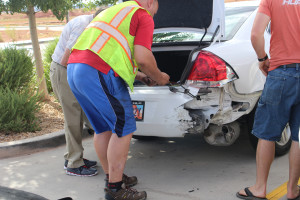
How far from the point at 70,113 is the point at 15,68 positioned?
2.42 meters

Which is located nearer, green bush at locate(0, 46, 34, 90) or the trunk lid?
the trunk lid

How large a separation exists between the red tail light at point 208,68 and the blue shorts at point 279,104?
0.48 m

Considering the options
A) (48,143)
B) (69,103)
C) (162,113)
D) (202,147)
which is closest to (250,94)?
(162,113)

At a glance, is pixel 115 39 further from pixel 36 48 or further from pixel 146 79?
A: pixel 36 48

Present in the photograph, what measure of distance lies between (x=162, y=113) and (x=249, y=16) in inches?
55.8

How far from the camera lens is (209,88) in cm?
364

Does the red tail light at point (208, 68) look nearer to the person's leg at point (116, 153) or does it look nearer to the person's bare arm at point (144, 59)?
the person's bare arm at point (144, 59)

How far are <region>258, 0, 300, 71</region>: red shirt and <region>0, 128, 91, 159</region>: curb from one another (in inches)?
117

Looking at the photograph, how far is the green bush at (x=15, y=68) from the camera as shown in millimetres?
5910

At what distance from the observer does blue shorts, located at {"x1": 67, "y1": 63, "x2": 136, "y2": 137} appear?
3.16 meters

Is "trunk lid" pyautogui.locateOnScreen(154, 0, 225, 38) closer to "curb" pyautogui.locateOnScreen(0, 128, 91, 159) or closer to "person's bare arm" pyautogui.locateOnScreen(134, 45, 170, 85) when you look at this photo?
"person's bare arm" pyautogui.locateOnScreen(134, 45, 170, 85)

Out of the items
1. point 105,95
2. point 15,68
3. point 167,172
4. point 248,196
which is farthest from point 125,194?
point 15,68

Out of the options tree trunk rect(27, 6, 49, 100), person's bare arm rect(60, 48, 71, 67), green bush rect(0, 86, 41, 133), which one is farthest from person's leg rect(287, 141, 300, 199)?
tree trunk rect(27, 6, 49, 100)

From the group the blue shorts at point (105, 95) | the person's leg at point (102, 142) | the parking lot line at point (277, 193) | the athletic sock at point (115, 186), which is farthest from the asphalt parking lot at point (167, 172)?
the blue shorts at point (105, 95)
